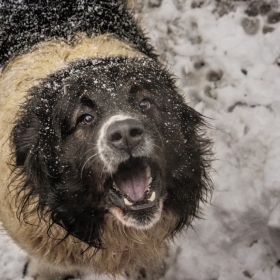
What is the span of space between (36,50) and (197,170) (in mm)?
1763

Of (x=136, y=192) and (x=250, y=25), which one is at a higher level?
(x=250, y=25)

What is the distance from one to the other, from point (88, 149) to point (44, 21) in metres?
1.70

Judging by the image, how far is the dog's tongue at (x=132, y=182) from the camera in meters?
2.67

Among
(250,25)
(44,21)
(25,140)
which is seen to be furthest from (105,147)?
(250,25)

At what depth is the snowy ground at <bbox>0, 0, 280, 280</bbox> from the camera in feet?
12.5

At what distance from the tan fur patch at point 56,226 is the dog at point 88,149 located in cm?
1

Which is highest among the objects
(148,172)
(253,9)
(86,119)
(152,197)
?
(253,9)

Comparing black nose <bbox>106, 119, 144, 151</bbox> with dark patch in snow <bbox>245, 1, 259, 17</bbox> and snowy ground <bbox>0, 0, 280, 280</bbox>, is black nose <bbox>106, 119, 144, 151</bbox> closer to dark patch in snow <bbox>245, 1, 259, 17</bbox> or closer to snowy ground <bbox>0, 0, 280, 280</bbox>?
snowy ground <bbox>0, 0, 280, 280</bbox>

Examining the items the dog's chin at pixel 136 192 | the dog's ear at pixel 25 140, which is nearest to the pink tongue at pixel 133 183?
the dog's chin at pixel 136 192

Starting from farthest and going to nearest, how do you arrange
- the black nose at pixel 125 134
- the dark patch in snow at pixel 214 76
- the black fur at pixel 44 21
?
the dark patch in snow at pixel 214 76, the black fur at pixel 44 21, the black nose at pixel 125 134

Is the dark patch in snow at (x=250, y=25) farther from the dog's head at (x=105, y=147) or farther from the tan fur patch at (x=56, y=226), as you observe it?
the dog's head at (x=105, y=147)

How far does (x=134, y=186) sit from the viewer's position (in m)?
2.68

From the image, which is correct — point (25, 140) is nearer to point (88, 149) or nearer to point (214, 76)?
point (88, 149)

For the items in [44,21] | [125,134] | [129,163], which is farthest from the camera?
[44,21]
